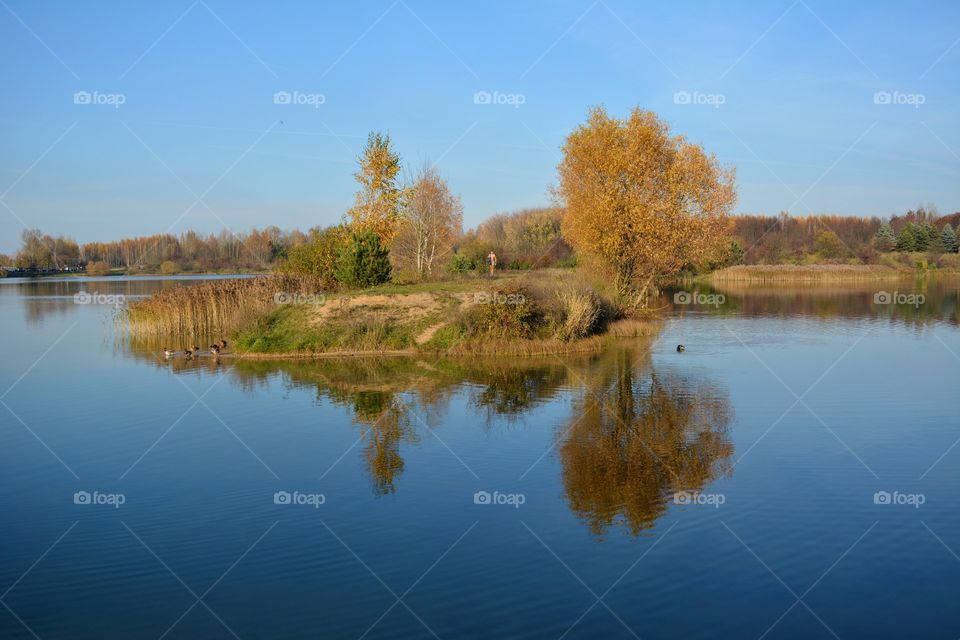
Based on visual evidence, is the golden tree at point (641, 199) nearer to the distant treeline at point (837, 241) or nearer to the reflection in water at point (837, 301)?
the reflection in water at point (837, 301)

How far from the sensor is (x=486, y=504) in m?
10.8

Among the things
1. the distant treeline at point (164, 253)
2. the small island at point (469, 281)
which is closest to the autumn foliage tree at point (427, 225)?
the small island at point (469, 281)

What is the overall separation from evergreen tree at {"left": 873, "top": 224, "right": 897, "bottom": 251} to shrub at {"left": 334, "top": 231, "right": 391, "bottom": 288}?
75223 mm

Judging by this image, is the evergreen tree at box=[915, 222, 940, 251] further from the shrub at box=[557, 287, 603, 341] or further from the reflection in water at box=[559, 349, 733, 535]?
the reflection in water at box=[559, 349, 733, 535]

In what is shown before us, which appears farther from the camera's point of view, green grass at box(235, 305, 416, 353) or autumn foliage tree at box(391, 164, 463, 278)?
autumn foliage tree at box(391, 164, 463, 278)

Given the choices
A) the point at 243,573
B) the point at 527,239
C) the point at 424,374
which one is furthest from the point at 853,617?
the point at 527,239

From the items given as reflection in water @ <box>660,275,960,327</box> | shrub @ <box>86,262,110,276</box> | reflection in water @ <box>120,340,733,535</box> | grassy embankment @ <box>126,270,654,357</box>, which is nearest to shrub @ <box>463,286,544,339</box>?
grassy embankment @ <box>126,270,654,357</box>

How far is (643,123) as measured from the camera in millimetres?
33500

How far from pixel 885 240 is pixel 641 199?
68.5 metres

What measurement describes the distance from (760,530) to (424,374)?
12.9 m

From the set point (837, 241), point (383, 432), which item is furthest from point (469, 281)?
point (837, 241)

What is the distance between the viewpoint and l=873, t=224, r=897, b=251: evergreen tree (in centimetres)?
8719

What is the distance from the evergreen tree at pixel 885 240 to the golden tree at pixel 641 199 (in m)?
62.8

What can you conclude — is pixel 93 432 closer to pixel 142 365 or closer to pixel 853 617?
pixel 142 365
